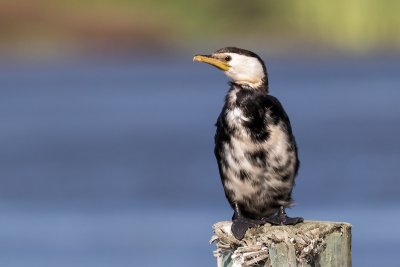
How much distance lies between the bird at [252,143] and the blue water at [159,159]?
480 centimetres

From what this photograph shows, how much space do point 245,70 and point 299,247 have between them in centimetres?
130

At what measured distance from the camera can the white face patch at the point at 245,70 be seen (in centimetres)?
643

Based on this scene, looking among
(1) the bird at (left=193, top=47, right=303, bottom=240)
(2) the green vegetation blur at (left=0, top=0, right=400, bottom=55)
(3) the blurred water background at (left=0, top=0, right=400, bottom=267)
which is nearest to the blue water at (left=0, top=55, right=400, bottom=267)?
(3) the blurred water background at (left=0, top=0, right=400, bottom=267)

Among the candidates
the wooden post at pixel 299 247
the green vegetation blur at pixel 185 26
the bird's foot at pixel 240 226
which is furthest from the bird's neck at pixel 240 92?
the green vegetation blur at pixel 185 26

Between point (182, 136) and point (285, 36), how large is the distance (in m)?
13.6

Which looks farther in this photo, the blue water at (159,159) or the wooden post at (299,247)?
the blue water at (159,159)

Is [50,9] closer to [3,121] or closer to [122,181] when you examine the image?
[3,121]

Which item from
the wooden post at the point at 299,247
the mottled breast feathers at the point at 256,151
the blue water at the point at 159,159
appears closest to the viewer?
the wooden post at the point at 299,247

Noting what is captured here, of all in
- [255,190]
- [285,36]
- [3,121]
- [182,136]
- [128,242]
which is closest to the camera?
[255,190]

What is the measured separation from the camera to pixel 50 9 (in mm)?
34656

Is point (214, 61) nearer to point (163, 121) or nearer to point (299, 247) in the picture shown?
point (299, 247)

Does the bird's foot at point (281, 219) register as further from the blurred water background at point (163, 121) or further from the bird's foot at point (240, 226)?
the blurred water background at point (163, 121)

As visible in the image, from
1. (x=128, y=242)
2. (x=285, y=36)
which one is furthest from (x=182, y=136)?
(x=285, y=36)

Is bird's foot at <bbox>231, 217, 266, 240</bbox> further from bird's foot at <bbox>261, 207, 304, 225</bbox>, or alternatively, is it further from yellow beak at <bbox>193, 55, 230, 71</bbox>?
yellow beak at <bbox>193, 55, 230, 71</bbox>
